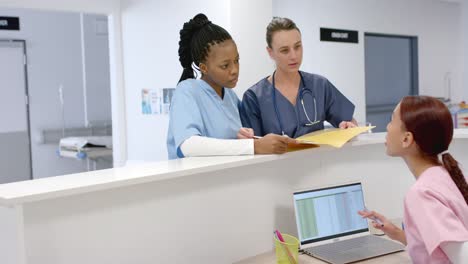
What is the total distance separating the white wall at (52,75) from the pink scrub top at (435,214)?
16.3 ft

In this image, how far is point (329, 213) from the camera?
1786 millimetres

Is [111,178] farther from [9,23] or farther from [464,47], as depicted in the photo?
[464,47]

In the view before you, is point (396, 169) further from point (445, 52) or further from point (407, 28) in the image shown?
point (445, 52)

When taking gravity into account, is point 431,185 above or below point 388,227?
above

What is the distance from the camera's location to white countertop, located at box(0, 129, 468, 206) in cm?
116

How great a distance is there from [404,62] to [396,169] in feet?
14.0

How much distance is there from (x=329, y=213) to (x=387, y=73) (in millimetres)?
4605

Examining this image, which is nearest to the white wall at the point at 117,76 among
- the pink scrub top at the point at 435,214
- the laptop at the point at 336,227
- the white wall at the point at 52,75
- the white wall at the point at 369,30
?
the white wall at the point at 369,30

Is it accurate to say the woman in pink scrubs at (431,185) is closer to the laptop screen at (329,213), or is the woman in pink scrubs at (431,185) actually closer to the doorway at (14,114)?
the laptop screen at (329,213)

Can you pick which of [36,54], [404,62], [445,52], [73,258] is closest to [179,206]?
[73,258]

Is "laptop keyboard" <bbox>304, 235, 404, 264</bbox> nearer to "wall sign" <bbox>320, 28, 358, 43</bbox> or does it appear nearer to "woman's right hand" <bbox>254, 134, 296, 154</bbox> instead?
"woman's right hand" <bbox>254, 134, 296, 154</bbox>

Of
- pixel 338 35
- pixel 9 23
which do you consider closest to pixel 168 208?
pixel 338 35

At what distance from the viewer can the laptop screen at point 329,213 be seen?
5.69 feet

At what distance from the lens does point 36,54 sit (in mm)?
5629
